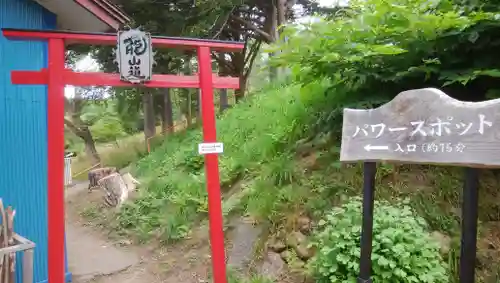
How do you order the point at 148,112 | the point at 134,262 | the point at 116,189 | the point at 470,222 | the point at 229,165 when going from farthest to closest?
the point at 148,112 < the point at 116,189 < the point at 229,165 < the point at 134,262 < the point at 470,222

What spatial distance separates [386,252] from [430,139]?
127 centimetres

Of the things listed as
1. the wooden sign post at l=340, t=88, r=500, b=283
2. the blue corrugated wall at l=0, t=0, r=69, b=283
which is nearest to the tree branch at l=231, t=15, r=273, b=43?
the blue corrugated wall at l=0, t=0, r=69, b=283

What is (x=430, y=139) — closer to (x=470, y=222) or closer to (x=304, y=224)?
(x=470, y=222)

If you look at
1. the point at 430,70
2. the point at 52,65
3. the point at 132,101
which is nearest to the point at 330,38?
the point at 430,70

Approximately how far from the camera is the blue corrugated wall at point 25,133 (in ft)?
15.9

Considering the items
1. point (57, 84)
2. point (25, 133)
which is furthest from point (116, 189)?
point (57, 84)

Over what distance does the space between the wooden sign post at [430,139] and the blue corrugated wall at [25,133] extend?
14.2 ft

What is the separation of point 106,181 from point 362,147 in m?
8.54

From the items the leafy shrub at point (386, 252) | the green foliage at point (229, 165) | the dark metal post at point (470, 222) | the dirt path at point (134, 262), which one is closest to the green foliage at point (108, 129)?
the green foliage at point (229, 165)

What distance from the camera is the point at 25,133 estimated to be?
511cm

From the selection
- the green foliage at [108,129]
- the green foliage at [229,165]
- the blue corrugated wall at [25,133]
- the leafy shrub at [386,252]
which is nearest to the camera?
the leafy shrub at [386,252]

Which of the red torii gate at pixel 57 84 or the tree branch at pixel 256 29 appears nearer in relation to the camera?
the red torii gate at pixel 57 84

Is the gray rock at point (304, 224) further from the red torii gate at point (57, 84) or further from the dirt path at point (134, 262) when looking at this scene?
the red torii gate at point (57, 84)

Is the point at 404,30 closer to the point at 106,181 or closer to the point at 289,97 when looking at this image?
the point at 289,97
